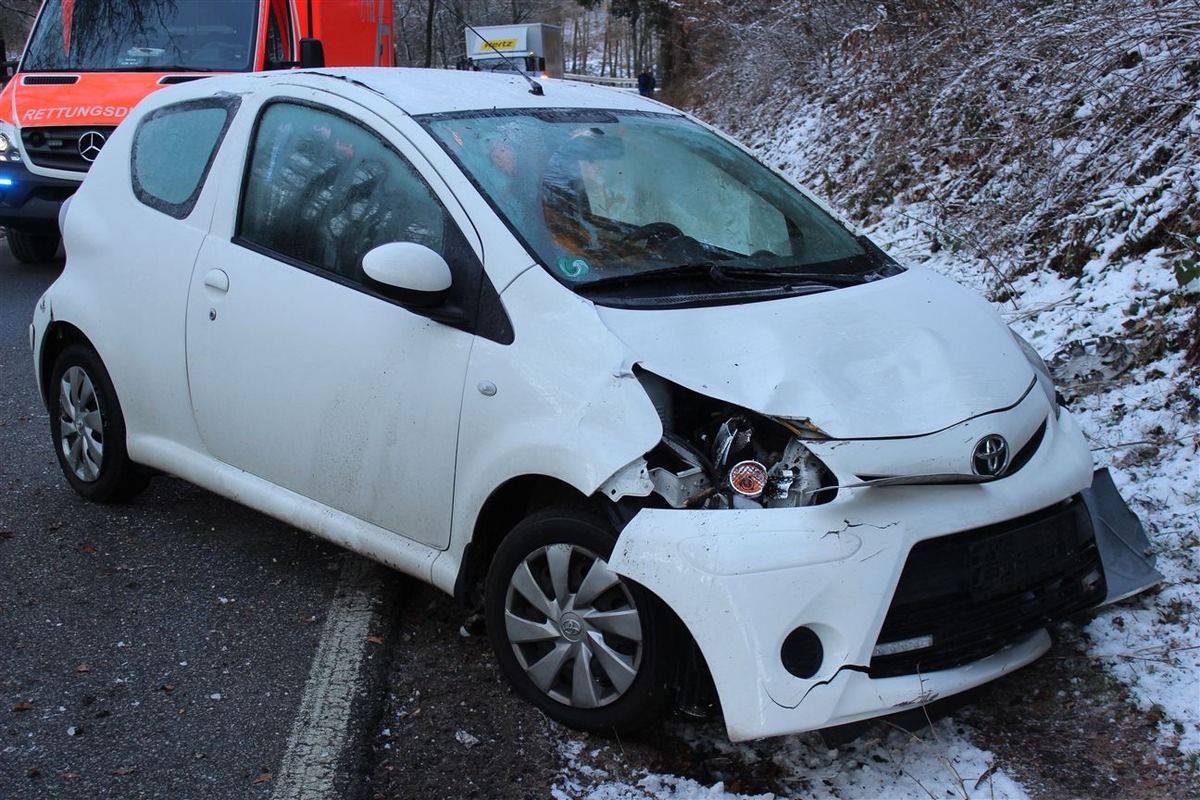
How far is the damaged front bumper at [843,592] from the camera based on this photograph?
2.93 meters

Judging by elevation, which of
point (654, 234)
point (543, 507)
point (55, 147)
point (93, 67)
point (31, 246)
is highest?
point (654, 234)

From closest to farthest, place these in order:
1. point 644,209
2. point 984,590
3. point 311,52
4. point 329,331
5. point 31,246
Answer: point 984,590 < point 329,331 < point 644,209 < point 311,52 < point 31,246

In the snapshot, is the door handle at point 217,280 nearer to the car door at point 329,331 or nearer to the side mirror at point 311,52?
the car door at point 329,331

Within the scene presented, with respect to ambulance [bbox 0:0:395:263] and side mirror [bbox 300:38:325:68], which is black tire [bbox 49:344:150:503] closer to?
→ side mirror [bbox 300:38:325:68]

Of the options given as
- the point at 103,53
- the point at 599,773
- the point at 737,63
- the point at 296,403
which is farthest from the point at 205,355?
the point at 737,63

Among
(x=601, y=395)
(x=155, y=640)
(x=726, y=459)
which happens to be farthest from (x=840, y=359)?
(x=155, y=640)

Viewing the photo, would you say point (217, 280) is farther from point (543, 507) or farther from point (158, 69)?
point (158, 69)

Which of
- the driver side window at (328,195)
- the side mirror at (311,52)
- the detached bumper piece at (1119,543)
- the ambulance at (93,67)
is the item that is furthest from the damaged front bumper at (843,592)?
the ambulance at (93,67)

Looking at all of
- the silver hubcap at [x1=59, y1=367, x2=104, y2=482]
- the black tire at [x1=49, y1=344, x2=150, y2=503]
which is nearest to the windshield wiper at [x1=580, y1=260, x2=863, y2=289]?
the black tire at [x1=49, y1=344, x2=150, y2=503]

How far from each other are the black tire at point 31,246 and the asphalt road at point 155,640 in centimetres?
650

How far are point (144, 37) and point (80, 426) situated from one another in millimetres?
6200

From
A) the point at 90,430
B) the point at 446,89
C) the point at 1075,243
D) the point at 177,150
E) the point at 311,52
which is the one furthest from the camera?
the point at 311,52

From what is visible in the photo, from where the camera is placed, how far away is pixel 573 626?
3.31 meters

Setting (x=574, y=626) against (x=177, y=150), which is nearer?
(x=574, y=626)
